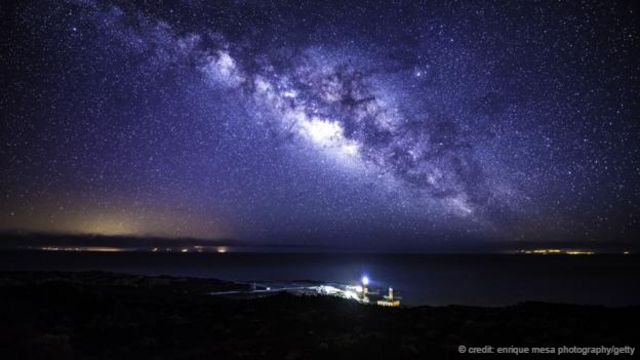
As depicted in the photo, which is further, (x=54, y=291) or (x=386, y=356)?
(x=54, y=291)

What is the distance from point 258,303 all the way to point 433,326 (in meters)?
10.3

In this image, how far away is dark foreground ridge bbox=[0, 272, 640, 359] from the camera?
14.0 metres

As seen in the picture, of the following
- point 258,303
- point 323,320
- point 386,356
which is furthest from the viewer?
point 258,303

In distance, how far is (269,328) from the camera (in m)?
17.8

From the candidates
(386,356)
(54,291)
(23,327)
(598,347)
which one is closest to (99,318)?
(23,327)

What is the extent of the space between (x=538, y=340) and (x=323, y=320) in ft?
27.9

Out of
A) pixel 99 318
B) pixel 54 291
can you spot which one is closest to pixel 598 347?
pixel 99 318

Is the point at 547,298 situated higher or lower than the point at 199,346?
lower

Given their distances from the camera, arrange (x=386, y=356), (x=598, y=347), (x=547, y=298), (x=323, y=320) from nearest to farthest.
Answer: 1. (x=386, y=356)
2. (x=598, y=347)
3. (x=323, y=320)
4. (x=547, y=298)

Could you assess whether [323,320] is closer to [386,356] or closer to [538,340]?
[386,356]

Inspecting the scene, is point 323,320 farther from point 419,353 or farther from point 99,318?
point 99,318

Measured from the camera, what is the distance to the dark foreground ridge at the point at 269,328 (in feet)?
45.9

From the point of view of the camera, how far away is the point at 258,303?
2477 cm

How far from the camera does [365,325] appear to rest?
733 inches
